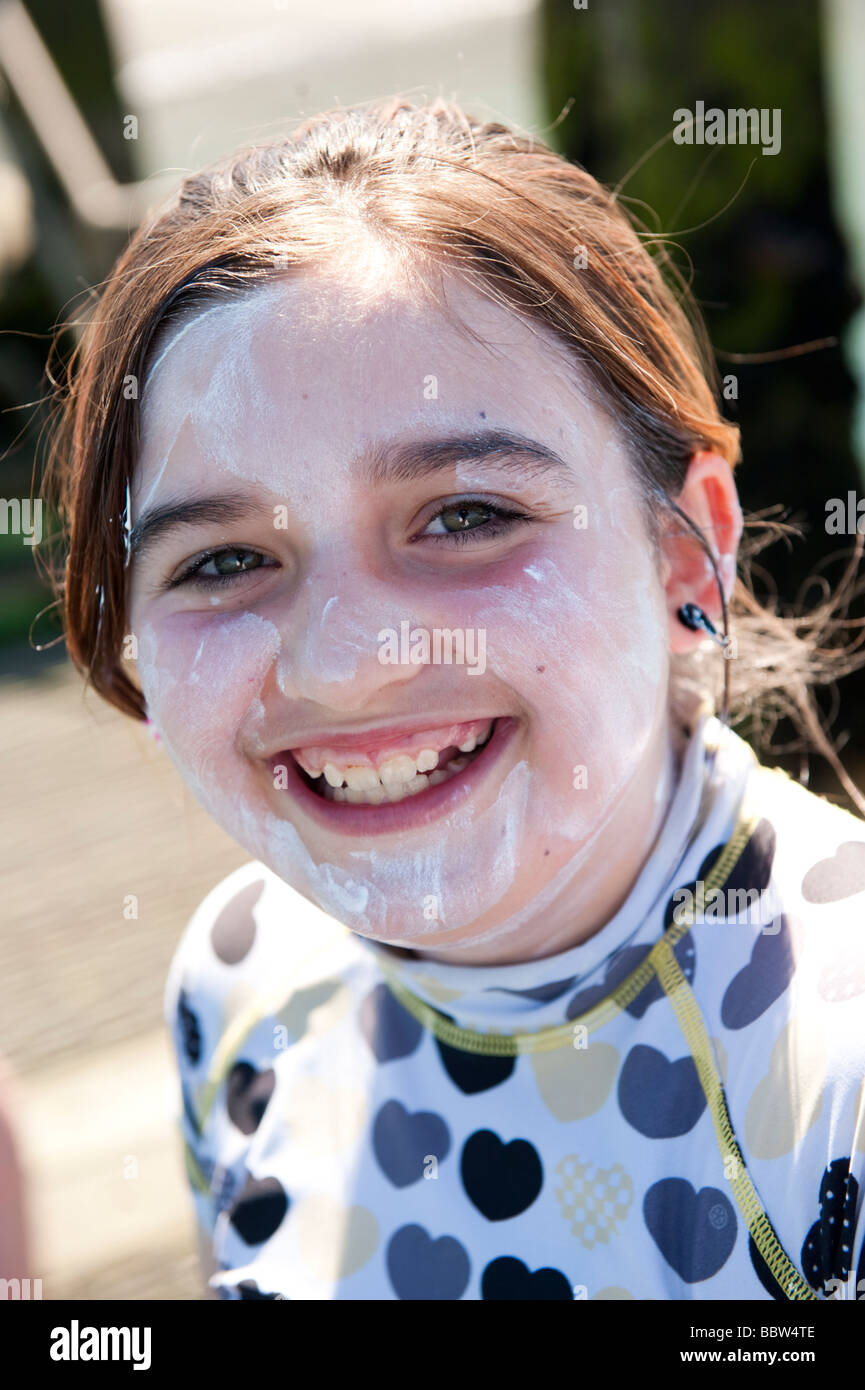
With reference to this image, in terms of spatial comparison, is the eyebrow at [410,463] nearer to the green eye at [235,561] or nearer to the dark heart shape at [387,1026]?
the green eye at [235,561]

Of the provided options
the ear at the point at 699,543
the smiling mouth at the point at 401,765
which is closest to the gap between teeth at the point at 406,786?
the smiling mouth at the point at 401,765

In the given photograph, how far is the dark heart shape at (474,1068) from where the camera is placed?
1.64 metres

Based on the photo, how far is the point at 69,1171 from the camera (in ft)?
11.3

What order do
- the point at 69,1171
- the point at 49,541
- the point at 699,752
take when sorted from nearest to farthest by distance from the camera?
the point at 699,752 → the point at 49,541 → the point at 69,1171

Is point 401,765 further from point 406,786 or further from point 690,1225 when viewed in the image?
point 690,1225

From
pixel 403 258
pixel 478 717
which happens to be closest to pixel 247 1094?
pixel 478 717

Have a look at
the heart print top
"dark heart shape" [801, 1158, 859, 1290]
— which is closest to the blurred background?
the heart print top

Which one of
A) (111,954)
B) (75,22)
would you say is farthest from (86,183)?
(111,954)

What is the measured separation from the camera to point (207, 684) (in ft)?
4.92

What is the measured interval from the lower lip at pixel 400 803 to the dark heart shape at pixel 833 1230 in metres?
0.56

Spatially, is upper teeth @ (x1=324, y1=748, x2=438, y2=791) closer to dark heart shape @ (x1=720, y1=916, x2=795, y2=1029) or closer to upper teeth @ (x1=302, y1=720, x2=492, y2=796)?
upper teeth @ (x1=302, y1=720, x2=492, y2=796)

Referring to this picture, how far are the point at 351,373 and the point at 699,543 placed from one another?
1.83ft

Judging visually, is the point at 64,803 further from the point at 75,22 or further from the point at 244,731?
the point at 75,22

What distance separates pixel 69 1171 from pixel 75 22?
28.8 feet
